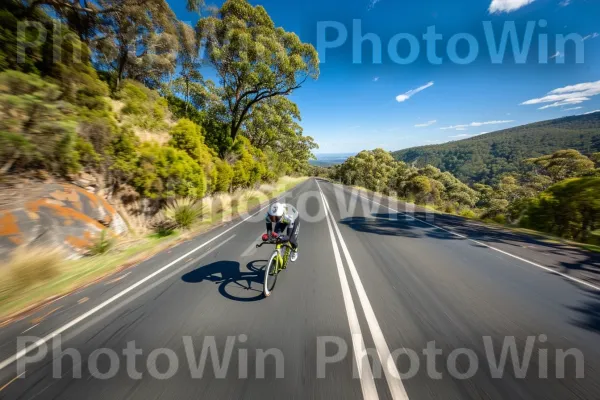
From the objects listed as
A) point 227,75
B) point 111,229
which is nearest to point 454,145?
point 227,75

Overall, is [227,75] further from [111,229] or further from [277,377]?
[277,377]

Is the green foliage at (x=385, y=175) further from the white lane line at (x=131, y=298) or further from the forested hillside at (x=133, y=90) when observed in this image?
the white lane line at (x=131, y=298)

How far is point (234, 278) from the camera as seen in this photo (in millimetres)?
4512

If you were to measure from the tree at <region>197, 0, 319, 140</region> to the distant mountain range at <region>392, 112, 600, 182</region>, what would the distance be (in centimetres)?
9316

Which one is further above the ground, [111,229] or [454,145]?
[454,145]

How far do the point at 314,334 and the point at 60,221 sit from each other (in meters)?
6.10

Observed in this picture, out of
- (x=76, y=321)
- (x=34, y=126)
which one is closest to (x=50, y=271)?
(x=76, y=321)

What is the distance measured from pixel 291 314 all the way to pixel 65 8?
1380cm

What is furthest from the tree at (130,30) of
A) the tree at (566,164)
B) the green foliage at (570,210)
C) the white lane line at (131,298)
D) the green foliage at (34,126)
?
the tree at (566,164)

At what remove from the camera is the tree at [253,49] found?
14258 mm

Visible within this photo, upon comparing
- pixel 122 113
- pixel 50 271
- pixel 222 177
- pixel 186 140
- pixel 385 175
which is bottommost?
pixel 50 271

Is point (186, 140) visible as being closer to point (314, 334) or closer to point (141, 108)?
point (141, 108)

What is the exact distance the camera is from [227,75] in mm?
16547

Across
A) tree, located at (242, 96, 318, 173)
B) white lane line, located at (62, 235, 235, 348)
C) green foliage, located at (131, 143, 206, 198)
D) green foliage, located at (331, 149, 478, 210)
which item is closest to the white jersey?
white lane line, located at (62, 235, 235, 348)
